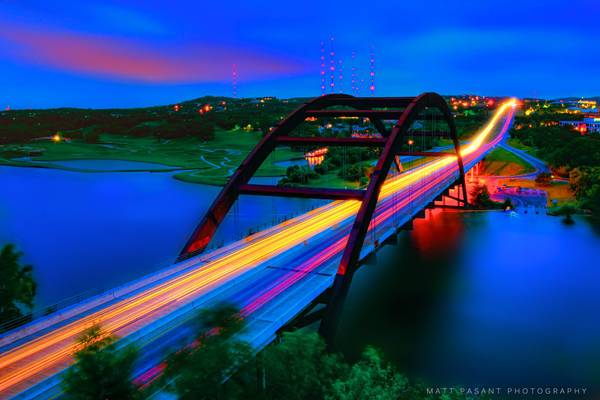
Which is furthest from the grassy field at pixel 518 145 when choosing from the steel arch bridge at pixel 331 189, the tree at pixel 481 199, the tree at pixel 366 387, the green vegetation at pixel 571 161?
the tree at pixel 366 387

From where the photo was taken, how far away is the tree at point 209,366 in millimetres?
8695

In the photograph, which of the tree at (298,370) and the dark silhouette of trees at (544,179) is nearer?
the tree at (298,370)

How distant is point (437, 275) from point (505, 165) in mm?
58672

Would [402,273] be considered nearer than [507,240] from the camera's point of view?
Yes

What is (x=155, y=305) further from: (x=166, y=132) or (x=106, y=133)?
(x=106, y=133)

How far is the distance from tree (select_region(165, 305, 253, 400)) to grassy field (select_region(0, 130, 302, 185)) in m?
74.3

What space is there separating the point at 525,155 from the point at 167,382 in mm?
99986

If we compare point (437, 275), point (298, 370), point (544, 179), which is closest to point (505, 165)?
point (544, 179)

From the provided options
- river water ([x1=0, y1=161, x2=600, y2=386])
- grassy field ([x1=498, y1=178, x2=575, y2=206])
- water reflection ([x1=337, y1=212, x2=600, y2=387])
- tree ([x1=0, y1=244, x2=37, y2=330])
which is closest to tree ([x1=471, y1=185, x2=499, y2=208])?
river water ([x1=0, y1=161, x2=600, y2=386])

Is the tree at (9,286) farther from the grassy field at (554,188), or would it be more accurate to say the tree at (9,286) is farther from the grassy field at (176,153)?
the grassy field at (176,153)

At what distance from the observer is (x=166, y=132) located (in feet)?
538

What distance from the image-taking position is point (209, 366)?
8.83 m

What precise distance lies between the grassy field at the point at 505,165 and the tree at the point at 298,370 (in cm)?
8166

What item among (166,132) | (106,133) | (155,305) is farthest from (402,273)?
(106,133)
